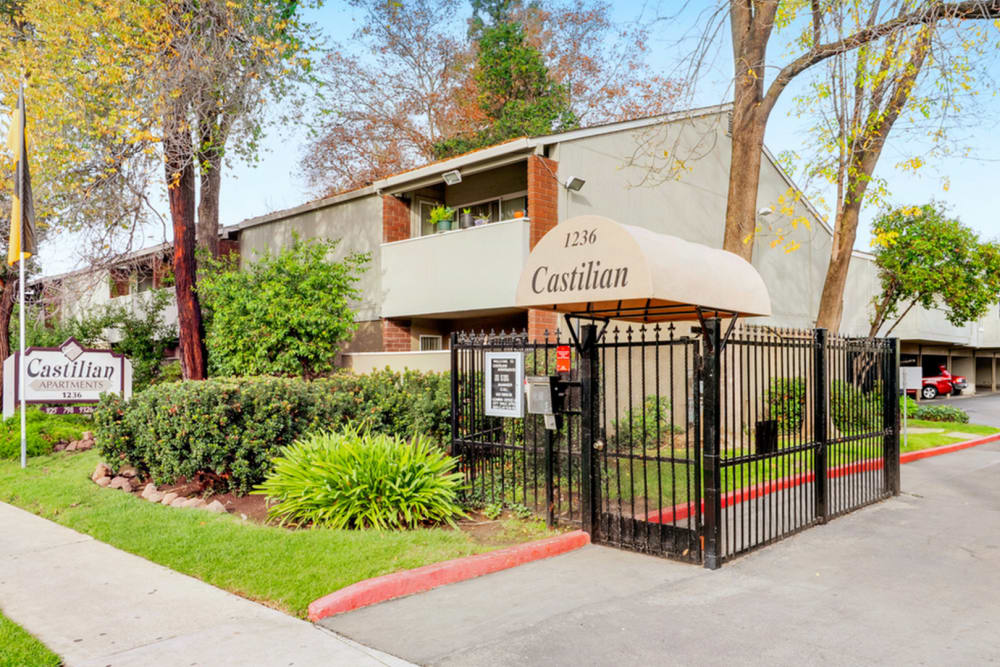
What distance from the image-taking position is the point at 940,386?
3669 centimetres

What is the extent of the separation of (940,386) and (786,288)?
71.5 feet

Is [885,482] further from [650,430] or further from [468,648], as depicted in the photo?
[468,648]

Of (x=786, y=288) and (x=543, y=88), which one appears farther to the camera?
(x=543, y=88)

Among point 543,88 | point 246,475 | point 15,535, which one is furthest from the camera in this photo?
point 543,88

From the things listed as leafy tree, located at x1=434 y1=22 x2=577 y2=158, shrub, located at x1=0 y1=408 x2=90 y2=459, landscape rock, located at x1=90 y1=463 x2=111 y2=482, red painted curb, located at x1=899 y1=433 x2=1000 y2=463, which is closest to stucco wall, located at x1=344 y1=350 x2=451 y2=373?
landscape rock, located at x1=90 y1=463 x2=111 y2=482

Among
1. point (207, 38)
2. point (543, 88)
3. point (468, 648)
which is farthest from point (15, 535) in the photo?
point (543, 88)

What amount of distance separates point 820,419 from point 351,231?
1311cm

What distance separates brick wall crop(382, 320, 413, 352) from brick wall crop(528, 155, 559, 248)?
4.82 metres

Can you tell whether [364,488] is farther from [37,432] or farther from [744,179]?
[744,179]

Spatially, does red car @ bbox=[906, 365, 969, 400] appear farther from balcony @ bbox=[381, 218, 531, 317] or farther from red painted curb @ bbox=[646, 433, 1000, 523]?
balcony @ bbox=[381, 218, 531, 317]

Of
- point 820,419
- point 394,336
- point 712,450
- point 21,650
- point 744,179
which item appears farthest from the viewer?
point 394,336

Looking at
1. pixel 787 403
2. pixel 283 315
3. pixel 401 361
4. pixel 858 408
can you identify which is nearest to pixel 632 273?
pixel 787 403

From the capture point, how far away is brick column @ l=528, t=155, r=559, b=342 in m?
14.0

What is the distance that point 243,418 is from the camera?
29.0ft
